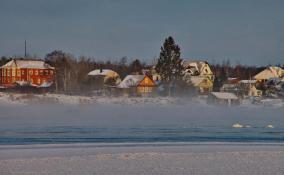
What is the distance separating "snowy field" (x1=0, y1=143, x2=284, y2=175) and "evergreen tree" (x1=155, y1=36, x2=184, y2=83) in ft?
223

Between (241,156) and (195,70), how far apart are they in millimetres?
99957

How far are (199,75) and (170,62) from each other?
21.0m

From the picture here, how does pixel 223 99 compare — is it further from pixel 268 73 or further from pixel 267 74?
pixel 267 74

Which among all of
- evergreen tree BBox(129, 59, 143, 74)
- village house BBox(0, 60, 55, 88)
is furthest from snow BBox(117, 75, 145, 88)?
evergreen tree BBox(129, 59, 143, 74)

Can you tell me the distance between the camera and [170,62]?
91812 millimetres

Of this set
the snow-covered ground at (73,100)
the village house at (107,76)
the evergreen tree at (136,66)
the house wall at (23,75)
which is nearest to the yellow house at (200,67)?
the evergreen tree at (136,66)

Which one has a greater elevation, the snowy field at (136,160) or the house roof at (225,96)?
the house roof at (225,96)

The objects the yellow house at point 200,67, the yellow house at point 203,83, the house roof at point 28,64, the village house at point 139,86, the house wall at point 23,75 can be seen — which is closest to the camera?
the village house at point 139,86

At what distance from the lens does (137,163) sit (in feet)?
52.7

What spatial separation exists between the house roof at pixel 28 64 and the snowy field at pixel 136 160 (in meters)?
87.9

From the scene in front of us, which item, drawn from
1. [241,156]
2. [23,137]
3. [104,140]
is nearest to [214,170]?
[241,156]

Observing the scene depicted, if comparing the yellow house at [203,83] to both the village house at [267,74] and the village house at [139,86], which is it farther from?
the village house at [267,74]

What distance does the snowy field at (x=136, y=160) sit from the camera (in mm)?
14672

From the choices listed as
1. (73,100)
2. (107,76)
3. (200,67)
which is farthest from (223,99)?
(200,67)
